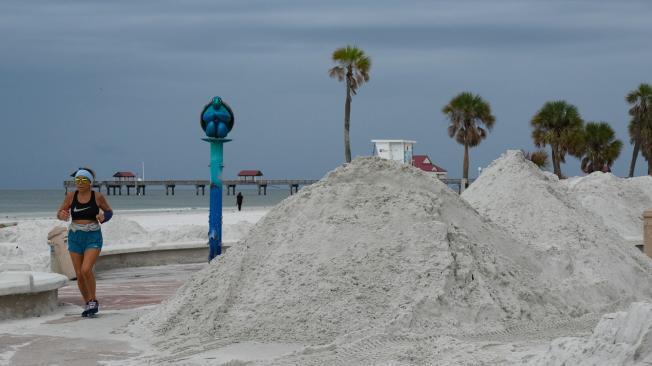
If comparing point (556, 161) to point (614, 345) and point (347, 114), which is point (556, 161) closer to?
point (347, 114)

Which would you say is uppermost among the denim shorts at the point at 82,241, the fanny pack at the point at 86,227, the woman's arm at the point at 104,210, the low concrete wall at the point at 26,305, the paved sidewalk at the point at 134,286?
the woman's arm at the point at 104,210

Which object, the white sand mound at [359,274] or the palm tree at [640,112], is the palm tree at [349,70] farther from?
the white sand mound at [359,274]

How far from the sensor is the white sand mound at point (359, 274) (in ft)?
25.4

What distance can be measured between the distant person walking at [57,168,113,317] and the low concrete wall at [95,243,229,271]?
244 inches

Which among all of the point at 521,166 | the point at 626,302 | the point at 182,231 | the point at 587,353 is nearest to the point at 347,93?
the point at 182,231

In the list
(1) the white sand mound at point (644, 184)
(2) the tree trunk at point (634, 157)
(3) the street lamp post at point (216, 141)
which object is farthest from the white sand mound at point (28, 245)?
(2) the tree trunk at point (634, 157)

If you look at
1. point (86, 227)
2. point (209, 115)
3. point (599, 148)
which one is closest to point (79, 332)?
point (86, 227)

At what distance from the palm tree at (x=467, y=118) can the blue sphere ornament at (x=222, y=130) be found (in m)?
45.7

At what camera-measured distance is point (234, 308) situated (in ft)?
27.0

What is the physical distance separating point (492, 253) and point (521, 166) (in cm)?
427

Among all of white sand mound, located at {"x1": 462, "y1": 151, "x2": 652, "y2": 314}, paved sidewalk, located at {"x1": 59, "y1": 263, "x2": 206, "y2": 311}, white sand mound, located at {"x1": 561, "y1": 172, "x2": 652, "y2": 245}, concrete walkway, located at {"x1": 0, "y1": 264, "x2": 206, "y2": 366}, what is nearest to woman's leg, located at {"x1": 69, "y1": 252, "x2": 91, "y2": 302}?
concrete walkway, located at {"x1": 0, "y1": 264, "x2": 206, "y2": 366}

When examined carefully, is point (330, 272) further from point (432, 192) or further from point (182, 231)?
point (182, 231)

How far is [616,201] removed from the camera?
914 inches

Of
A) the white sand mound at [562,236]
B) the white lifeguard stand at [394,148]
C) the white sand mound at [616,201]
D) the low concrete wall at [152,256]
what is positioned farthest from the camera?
the white lifeguard stand at [394,148]
